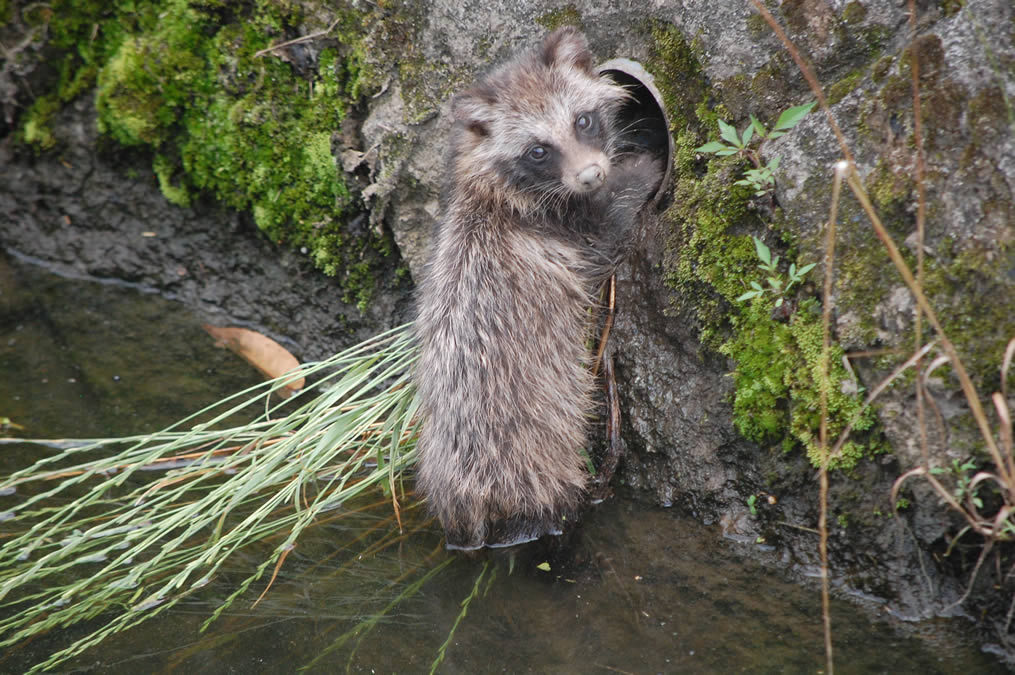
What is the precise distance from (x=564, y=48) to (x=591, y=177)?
26.1 inches

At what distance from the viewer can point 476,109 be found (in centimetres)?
410

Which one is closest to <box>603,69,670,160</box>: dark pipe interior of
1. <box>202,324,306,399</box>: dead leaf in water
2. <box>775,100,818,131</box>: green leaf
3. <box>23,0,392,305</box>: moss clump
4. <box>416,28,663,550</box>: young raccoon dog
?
<box>416,28,663,550</box>: young raccoon dog

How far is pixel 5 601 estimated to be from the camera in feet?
12.4

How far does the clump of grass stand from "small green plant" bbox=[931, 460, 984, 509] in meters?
2.32

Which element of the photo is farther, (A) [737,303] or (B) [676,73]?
(B) [676,73]

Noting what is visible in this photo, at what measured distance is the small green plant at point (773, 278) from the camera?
11.1ft

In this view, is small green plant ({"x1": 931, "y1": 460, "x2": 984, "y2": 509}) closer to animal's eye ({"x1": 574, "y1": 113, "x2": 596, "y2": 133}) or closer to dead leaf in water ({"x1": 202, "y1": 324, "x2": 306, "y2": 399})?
animal's eye ({"x1": 574, "y1": 113, "x2": 596, "y2": 133})

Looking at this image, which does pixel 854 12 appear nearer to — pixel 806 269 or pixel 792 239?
pixel 792 239

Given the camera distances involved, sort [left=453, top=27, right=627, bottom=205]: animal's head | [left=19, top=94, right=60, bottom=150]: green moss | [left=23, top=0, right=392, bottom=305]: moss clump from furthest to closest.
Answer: [left=19, top=94, right=60, bottom=150]: green moss
[left=23, top=0, right=392, bottom=305]: moss clump
[left=453, top=27, right=627, bottom=205]: animal's head

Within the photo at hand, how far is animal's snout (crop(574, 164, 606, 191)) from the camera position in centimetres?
385

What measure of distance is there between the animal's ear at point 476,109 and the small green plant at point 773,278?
1379 millimetres

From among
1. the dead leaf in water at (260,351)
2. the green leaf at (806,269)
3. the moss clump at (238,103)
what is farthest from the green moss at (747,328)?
the dead leaf in water at (260,351)

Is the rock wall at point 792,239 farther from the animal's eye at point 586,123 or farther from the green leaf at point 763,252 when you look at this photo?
the animal's eye at point 586,123

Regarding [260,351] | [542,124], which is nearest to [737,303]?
[542,124]
